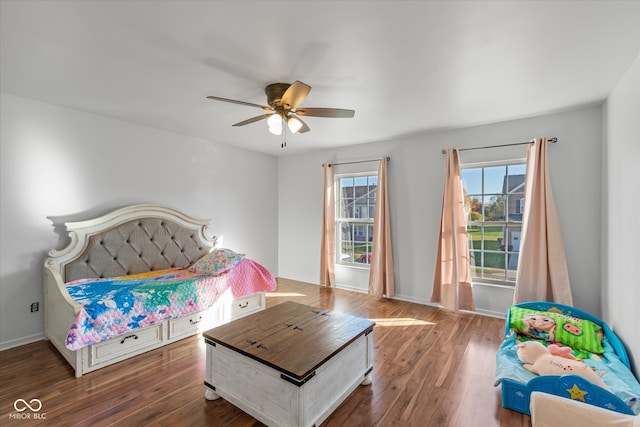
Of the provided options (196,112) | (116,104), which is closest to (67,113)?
(116,104)

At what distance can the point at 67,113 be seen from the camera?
301cm

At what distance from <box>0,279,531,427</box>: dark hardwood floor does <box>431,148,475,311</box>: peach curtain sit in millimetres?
582

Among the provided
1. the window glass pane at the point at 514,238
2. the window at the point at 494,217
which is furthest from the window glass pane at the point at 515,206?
the window glass pane at the point at 514,238

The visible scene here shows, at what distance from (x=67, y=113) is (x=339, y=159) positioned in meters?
3.51

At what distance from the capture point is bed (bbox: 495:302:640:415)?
1.68m

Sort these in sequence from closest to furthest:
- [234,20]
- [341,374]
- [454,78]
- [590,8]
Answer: [590,8], [234,20], [341,374], [454,78]

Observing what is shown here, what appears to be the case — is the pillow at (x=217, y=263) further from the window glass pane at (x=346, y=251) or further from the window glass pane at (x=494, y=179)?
the window glass pane at (x=494, y=179)

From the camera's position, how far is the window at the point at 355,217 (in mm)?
4660

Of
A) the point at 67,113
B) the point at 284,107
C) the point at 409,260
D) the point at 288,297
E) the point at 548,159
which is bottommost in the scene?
the point at 288,297

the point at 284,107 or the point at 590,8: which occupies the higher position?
the point at 590,8

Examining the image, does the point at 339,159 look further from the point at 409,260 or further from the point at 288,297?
the point at 288,297

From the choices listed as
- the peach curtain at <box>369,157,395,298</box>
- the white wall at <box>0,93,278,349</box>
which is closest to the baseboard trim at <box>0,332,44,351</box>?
the white wall at <box>0,93,278,349</box>

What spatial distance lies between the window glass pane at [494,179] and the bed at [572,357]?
142cm

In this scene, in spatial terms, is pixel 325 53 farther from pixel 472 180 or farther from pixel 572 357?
pixel 572 357
